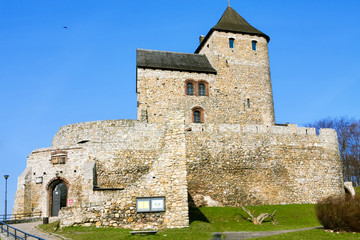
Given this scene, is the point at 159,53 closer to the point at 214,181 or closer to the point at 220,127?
the point at 220,127

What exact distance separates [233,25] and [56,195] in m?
22.1

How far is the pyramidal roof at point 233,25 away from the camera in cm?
3344

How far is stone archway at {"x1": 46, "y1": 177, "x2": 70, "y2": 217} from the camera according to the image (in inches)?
920

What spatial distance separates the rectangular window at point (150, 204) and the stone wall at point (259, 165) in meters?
6.24

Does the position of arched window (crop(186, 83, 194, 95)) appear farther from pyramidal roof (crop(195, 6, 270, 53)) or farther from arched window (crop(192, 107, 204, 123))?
pyramidal roof (crop(195, 6, 270, 53))

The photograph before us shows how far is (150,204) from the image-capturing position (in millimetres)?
16016

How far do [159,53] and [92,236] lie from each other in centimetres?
2204

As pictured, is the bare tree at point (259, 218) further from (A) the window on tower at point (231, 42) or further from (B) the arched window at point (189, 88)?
(A) the window on tower at point (231, 42)

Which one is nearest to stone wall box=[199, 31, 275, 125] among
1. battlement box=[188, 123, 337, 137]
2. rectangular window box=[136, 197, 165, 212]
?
battlement box=[188, 123, 337, 137]

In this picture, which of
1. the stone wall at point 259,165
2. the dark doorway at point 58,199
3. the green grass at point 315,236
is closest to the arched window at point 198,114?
the stone wall at point 259,165

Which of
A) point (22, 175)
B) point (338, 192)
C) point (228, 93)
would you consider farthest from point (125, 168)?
point (338, 192)

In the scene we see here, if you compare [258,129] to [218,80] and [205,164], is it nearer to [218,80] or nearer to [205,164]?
[205,164]

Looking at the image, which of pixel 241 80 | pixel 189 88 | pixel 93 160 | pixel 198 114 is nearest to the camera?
pixel 93 160

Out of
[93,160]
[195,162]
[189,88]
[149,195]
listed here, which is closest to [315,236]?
[149,195]
